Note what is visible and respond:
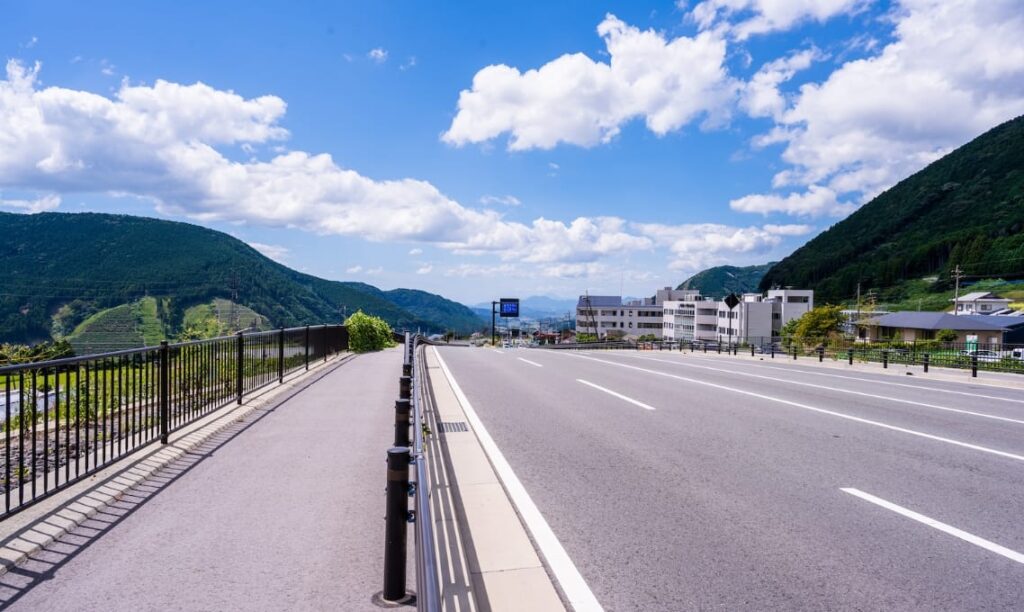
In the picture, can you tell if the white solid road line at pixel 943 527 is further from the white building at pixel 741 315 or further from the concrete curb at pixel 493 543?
the white building at pixel 741 315

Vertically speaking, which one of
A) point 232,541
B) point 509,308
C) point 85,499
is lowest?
point 232,541

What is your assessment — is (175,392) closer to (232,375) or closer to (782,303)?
(232,375)

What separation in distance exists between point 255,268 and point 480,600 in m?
210

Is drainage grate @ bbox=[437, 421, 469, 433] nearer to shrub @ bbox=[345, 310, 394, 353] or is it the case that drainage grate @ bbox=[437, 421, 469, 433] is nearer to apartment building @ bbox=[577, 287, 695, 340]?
shrub @ bbox=[345, 310, 394, 353]

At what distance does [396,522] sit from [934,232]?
189m

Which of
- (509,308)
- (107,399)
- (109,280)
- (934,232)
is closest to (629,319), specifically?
(509,308)

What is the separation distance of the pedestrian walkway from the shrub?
913 inches

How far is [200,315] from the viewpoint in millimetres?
138375

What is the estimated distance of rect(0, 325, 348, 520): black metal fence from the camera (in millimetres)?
4734

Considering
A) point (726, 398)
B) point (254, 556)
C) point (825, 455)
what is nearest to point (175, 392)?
point (254, 556)

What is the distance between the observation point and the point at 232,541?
424 cm

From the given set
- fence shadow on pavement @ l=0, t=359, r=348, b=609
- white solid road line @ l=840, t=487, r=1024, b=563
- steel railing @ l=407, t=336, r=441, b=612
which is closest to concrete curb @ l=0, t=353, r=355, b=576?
fence shadow on pavement @ l=0, t=359, r=348, b=609

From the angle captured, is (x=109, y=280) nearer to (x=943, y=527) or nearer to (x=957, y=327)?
(x=957, y=327)

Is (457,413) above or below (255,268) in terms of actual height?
below
